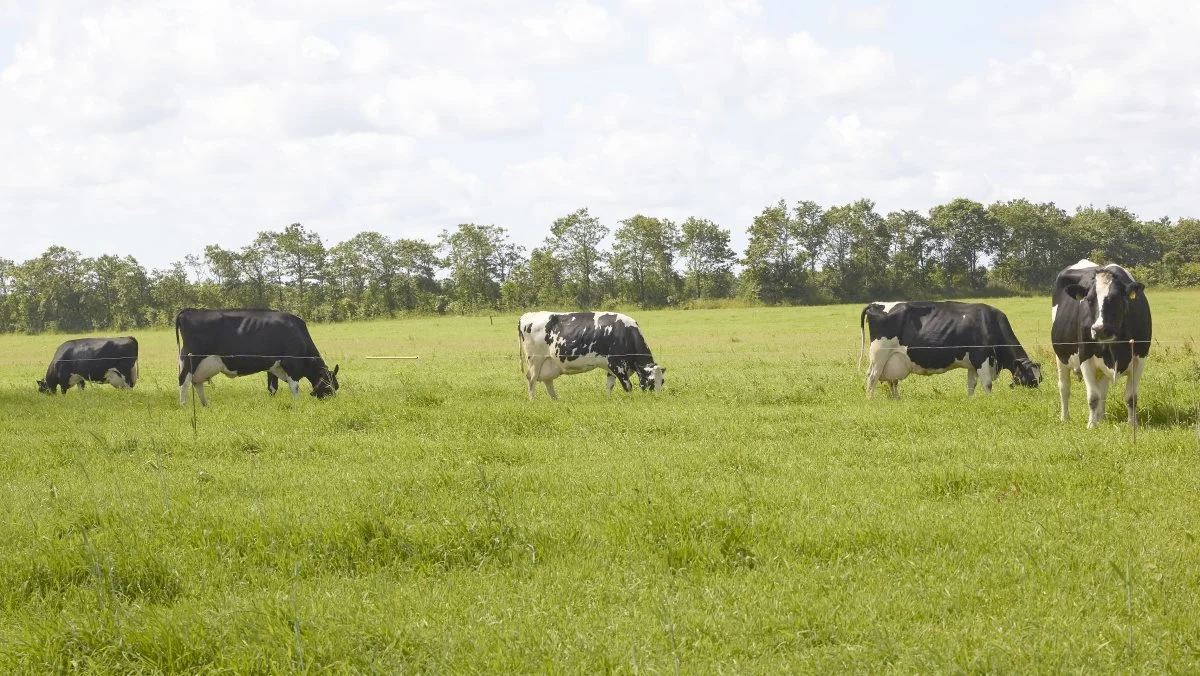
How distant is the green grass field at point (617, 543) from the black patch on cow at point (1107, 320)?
0.83m

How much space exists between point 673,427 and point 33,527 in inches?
274

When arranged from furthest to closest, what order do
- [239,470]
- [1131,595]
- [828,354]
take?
[828,354], [239,470], [1131,595]

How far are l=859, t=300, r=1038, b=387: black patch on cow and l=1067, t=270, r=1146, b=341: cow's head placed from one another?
455 centimetres

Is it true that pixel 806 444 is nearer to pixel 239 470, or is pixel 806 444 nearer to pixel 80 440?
pixel 239 470

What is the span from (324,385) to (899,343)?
10808 mm

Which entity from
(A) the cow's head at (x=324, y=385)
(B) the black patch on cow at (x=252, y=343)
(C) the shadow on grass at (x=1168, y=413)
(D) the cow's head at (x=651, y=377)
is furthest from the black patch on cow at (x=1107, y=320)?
(B) the black patch on cow at (x=252, y=343)

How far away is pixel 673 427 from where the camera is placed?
11977mm

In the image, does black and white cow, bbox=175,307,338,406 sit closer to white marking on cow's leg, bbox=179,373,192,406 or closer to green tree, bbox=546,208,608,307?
white marking on cow's leg, bbox=179,373,192,406

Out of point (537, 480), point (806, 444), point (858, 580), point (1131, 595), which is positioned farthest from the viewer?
point (806, 444)

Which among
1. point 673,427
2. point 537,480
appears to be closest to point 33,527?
point 537,480

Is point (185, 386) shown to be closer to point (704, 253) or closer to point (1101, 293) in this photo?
point (1101, 293)

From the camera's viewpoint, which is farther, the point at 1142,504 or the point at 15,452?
the point at 15,452

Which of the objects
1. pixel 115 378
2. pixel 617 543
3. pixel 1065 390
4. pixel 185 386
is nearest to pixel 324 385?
pixel 185 386

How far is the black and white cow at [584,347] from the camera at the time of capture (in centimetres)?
1889
